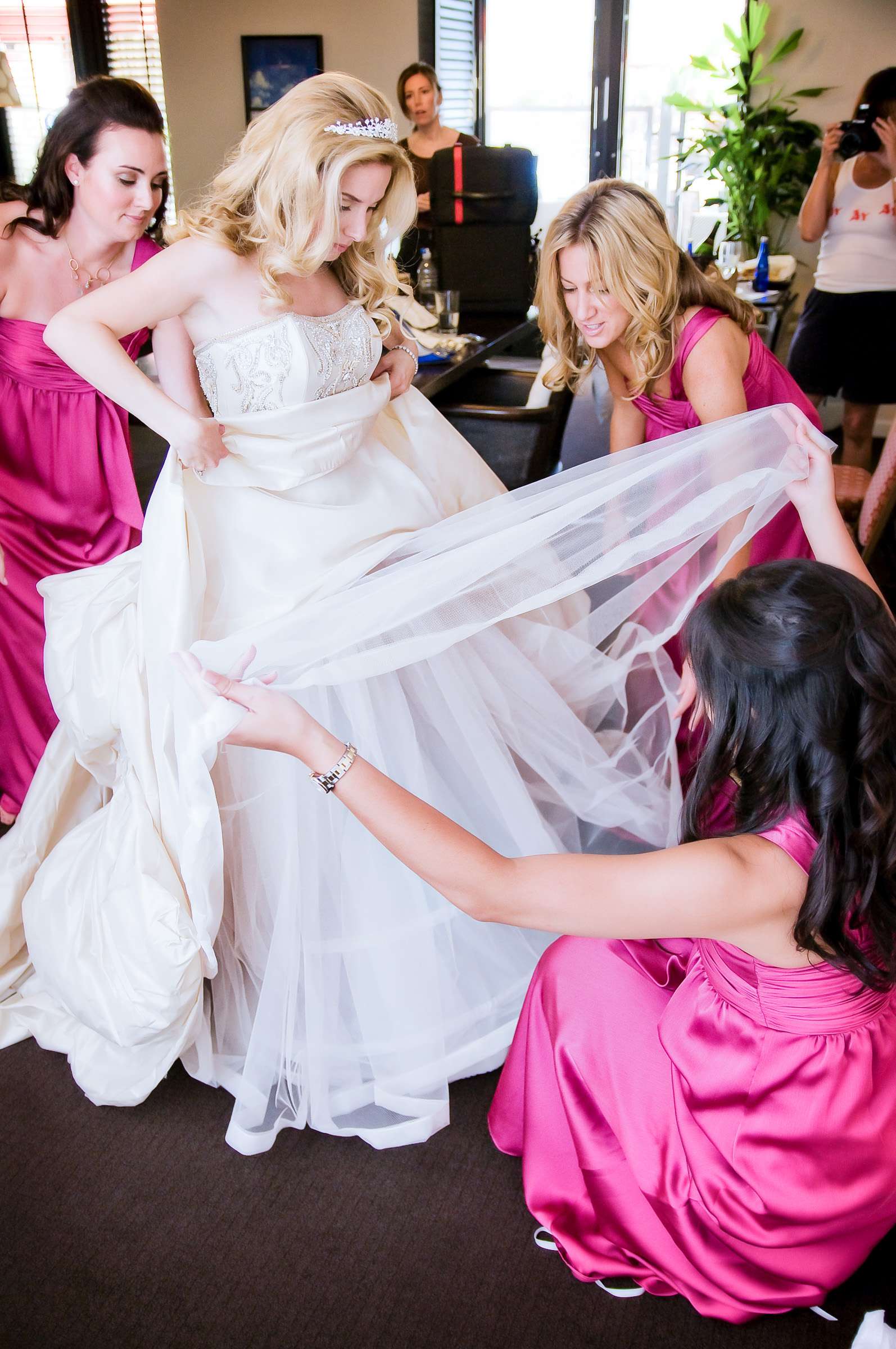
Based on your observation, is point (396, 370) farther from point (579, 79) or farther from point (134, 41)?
point (134, 41)

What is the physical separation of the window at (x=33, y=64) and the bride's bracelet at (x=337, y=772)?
7.63 meters

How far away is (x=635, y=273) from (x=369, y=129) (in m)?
0.55

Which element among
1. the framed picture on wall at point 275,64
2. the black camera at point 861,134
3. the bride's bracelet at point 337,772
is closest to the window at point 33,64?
the framed picture on wall at point 275,64

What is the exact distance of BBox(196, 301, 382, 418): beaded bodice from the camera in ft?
5.29

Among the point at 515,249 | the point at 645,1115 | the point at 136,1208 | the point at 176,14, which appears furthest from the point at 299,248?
the point at 176,14

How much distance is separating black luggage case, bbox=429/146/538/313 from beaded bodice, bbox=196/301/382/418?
9.96 feet

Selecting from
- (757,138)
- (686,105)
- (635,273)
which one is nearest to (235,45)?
(686,105)

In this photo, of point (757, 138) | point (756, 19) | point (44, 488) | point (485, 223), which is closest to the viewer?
point (44, 488)

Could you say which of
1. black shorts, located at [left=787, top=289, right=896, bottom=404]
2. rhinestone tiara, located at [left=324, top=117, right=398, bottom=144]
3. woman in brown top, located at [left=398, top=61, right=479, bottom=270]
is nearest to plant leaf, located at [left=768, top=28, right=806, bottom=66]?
woman in brown top, located at [left=398, top=61, right=479, bottom=270]

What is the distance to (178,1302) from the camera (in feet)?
4.51

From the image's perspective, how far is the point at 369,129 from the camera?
153 cm

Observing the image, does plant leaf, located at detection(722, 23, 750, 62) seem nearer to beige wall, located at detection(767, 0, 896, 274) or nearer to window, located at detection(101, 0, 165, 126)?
beige wall, located at detection(767, 0, 896, 274)

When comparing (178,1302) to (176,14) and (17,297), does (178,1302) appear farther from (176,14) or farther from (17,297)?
(176,14)

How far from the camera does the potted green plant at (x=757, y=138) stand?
5.96 m
